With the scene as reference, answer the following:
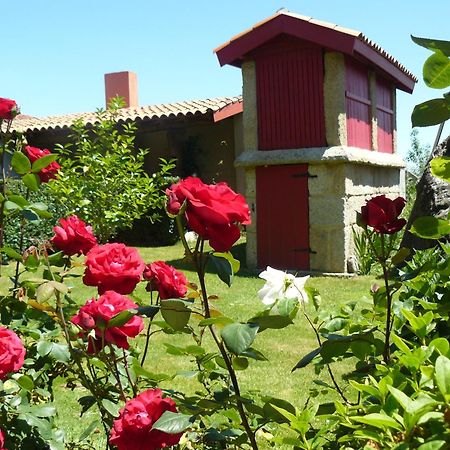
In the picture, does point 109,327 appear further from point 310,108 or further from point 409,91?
point 409,91

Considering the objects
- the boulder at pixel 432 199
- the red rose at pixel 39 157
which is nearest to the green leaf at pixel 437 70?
the red rose at pixel 39 157

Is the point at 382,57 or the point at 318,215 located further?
the point at 382,57

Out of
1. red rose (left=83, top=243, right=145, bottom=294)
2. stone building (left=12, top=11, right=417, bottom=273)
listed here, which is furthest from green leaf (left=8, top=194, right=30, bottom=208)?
stone building (left=12, top=11, right=417, bottom=273)

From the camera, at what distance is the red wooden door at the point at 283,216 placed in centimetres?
962

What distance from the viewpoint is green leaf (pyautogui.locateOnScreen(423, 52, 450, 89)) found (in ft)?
3.56

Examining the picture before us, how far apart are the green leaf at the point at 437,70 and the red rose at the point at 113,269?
0.79m

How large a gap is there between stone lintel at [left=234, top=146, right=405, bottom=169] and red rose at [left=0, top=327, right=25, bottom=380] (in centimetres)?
804

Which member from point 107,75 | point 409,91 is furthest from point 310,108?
point 107,75

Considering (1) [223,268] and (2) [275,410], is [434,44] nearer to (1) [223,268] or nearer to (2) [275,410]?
(1) [223,268]

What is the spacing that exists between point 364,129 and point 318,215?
2114 mm

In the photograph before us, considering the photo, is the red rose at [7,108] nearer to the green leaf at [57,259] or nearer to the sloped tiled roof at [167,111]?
the green leaf at [57,259]

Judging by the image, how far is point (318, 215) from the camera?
9477mm

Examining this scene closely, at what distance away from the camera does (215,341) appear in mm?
1314

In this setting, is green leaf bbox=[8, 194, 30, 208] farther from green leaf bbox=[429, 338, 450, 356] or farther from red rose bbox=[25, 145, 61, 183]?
green leaf bbox=[429, 338, 450, 356]
